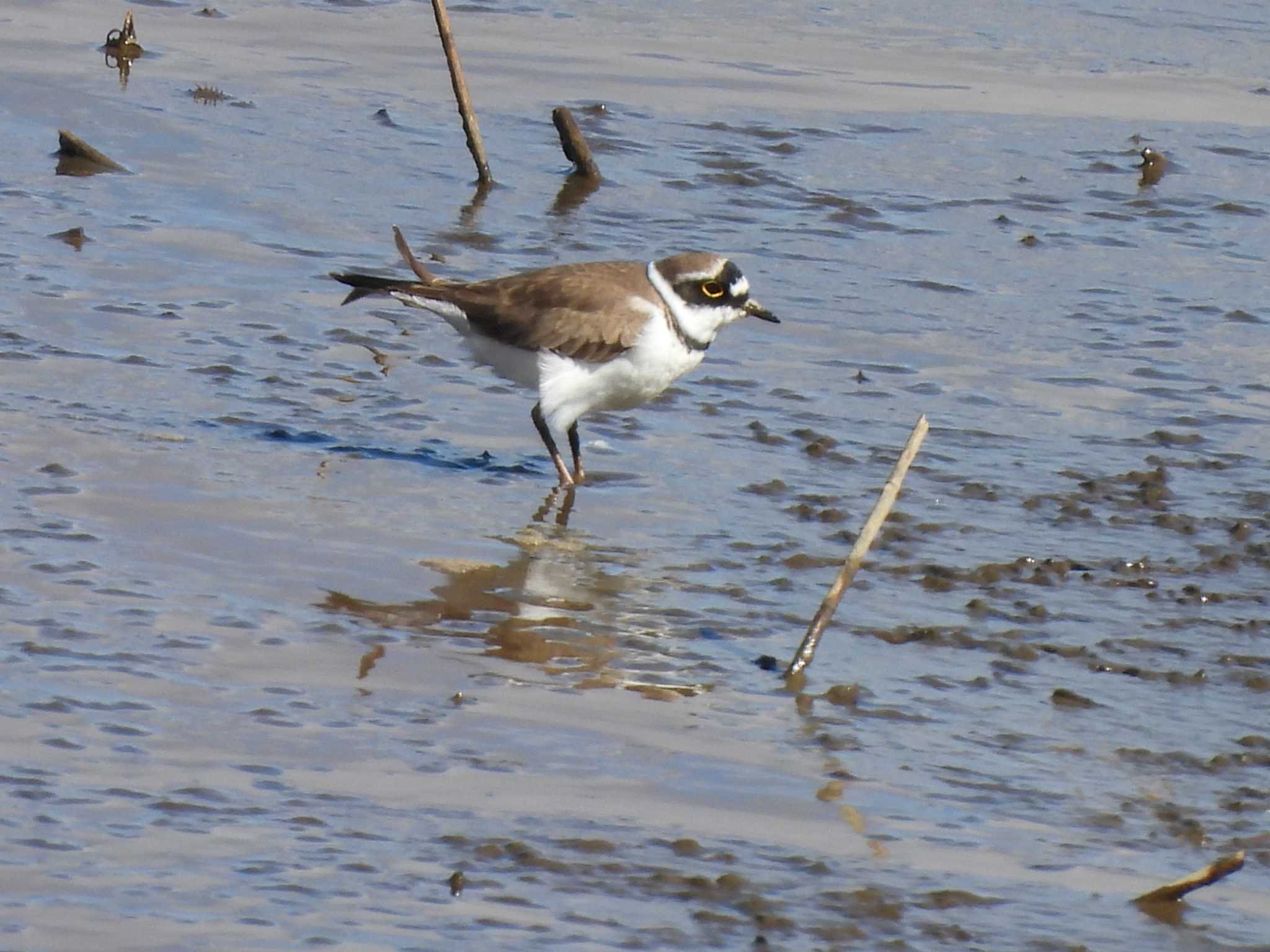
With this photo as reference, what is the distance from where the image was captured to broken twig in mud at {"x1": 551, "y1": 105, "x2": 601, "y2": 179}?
508 inches

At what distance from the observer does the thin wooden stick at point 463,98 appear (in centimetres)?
1247

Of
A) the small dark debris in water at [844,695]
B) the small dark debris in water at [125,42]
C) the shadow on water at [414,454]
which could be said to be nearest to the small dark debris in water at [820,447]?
the shadow on water at [414,454]

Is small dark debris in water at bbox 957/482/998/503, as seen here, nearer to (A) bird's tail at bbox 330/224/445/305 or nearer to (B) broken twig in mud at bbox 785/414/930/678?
(B) broken twig in mud at bbox 785/414/930/678

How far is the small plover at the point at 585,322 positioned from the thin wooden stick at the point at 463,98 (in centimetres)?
364

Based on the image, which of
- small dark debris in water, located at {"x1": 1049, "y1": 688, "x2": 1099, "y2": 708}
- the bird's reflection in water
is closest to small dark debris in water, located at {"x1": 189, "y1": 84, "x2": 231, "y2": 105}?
the bird's reflection in water

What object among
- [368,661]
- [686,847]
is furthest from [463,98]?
[686,847]

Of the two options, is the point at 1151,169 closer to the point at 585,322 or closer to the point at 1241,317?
the point at 1241,317

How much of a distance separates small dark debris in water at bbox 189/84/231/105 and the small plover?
16.4 feet

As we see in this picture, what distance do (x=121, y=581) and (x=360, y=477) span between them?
5.43 ft

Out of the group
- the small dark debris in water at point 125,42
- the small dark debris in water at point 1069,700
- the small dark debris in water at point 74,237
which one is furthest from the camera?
the small dark debris in water at point 125,42

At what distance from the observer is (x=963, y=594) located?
7.54 m

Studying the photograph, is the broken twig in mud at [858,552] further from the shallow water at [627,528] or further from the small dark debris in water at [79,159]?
the small dark debris in water at [79,159]

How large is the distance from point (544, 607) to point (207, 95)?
7.44 meters

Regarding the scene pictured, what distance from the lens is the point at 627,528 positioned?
26.8 feet
